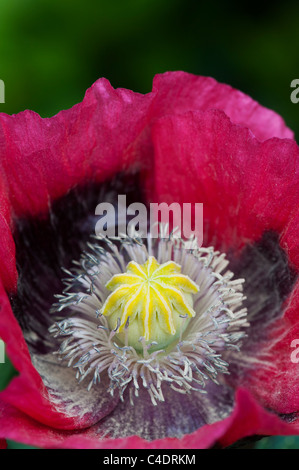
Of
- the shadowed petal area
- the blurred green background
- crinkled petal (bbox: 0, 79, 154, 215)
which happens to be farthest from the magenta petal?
the shadowed petal area

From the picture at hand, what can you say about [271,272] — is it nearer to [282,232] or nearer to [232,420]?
[282,232]

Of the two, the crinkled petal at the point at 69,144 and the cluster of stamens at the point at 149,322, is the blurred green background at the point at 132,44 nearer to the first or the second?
the crinkled petal at the point at 69,144

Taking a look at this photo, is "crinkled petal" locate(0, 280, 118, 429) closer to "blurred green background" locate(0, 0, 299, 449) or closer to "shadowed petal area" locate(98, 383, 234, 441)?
"shadowed petal area" locate(98, 383, 234, 441)

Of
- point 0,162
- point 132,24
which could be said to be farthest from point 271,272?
point 132,24

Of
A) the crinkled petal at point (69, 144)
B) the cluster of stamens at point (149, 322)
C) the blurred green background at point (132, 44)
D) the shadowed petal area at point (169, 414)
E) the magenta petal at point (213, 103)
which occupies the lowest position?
the shadowed petal area at point (169, 414)

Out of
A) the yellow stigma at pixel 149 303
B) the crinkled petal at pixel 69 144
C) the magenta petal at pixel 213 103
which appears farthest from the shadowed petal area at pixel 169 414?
the magenta petal at pixel 213 103

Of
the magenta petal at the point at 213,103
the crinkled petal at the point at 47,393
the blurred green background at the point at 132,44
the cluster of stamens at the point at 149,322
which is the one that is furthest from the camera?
the blurred green background at the point at 132,44

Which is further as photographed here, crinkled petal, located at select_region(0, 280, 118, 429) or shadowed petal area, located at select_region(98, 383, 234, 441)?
shadowed petal area, located at select_region(98, 383, 234, 441)
